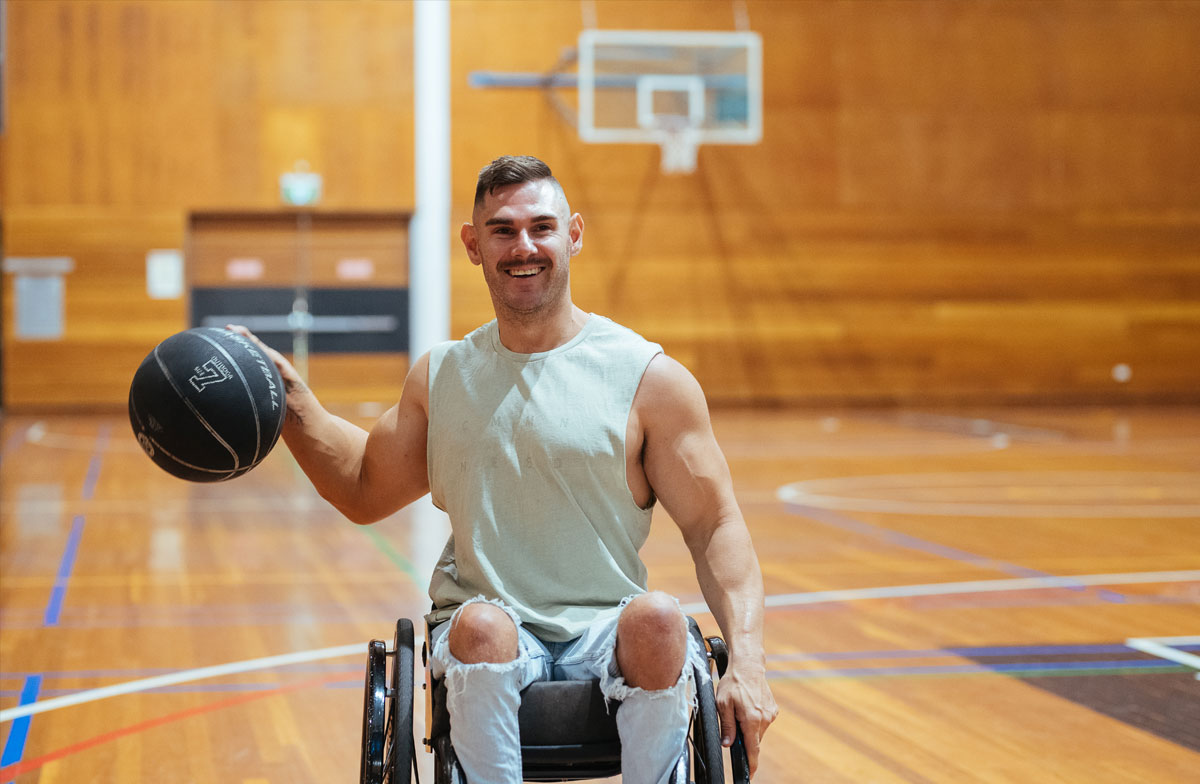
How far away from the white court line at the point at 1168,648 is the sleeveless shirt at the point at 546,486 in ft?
6.89

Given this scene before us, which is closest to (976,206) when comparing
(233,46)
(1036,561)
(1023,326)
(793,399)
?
(1023,326)

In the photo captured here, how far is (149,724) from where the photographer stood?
299 centimetres

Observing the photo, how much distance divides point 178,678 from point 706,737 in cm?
204

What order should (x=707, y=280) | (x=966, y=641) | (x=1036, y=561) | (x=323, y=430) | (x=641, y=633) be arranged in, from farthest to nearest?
1. (x=707, y=280)
2. (x=1036, y=561)
3. (x=966, y=641)
4. (x=323, y=430)
5. (x=641, y=633)

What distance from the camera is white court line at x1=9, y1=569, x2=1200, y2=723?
332 cm

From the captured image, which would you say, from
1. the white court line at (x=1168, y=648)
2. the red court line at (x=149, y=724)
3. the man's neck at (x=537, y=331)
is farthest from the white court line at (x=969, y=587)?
the man's neck at (x=537, y=331)

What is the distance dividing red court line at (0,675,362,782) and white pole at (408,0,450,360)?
738 centimetres

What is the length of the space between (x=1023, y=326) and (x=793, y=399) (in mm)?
2123

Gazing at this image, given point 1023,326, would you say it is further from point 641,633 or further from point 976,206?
point 641,633

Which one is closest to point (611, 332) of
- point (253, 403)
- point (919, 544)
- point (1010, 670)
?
point (253, 403)

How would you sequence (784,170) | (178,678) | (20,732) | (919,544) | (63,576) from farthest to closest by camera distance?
(784,170) < (919,544) < (63,576) < (178,678) < (20,732)

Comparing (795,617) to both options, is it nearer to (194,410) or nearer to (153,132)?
(194,410)

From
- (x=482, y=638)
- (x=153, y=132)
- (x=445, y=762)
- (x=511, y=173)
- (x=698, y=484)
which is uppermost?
(x=153, y=132)

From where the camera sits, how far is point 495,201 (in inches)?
74.7
